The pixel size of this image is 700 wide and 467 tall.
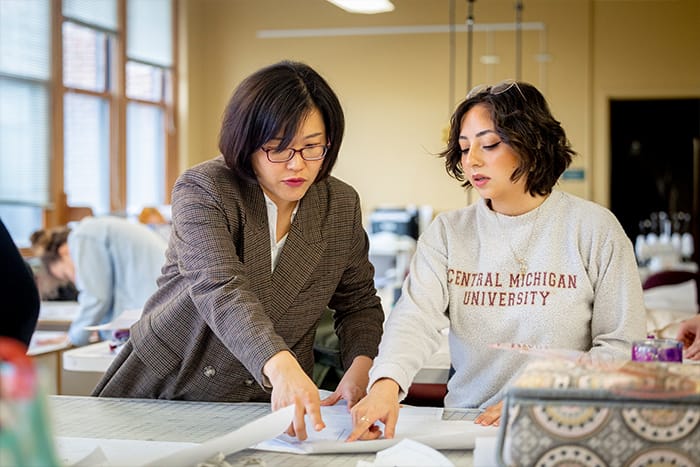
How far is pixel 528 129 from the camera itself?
1799 millimetres

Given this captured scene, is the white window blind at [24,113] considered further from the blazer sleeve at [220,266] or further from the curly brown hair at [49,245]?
the blazer sleeve at [220,266]

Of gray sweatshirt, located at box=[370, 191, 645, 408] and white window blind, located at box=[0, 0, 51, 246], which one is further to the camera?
white window blind, located at box=[0, 0, 51, 246]


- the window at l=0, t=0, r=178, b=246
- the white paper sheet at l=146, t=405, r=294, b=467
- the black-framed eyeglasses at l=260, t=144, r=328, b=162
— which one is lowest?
the white paper sheet at l=146, t=405, r=294, b=467

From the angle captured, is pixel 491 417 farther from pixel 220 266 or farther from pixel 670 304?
pixel 670 304

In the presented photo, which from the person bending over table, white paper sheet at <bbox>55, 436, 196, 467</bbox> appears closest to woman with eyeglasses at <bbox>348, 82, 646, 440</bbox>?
white paper sheet at <bbox>55, 436, 196, 467</bbox>

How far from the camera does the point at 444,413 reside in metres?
1.80

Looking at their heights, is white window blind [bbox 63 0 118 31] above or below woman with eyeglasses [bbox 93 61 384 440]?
above

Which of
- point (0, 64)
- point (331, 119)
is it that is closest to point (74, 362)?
point (331, 119)

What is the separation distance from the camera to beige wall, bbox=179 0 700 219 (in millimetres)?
11336

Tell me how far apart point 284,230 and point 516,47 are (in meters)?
10.0

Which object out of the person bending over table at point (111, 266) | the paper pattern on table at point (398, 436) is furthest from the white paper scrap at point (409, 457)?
the person bending over table at point (111, 266)

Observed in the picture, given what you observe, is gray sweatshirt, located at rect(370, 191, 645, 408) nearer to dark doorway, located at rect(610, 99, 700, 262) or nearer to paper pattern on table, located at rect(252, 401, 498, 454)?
paper pattern on table, located at rect(252, 401, 498, 454)

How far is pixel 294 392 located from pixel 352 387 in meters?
0.40

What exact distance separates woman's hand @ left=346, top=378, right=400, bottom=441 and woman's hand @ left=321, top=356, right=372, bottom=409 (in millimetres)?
237
